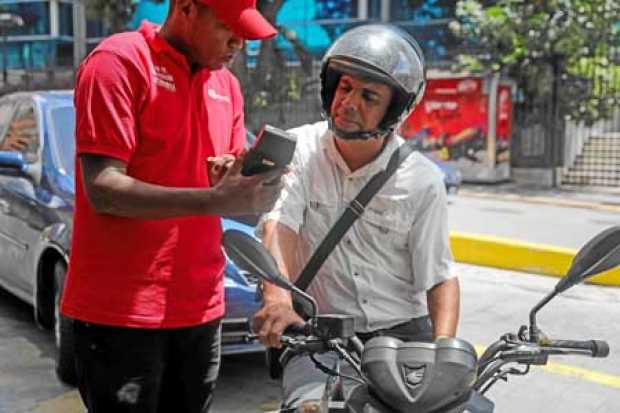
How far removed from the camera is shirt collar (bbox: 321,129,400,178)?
2312 mm

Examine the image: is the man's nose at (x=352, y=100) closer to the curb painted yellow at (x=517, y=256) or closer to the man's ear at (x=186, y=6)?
the man's ear at (x=186, y=6)

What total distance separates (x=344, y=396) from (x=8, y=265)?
4050 millimetres

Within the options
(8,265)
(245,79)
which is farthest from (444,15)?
(8,265)

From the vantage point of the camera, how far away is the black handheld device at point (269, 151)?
5.46ft

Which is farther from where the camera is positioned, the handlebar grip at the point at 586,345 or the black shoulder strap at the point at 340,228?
the black shoulder strap at the point at 340,228

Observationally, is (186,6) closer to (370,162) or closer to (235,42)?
(235,42)

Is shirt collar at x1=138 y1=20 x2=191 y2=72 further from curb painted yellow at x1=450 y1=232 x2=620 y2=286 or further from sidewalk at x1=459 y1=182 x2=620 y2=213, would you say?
sidewalk at x1=459 y1=182 x2=620 y2=213

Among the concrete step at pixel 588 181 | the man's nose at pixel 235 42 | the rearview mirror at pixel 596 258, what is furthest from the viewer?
the concrete step at pixel 588 181

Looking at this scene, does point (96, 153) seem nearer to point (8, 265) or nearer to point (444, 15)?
point (8, 265)

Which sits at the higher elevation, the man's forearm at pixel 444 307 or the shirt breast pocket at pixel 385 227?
the shirt breast pocket at pixel 385 227

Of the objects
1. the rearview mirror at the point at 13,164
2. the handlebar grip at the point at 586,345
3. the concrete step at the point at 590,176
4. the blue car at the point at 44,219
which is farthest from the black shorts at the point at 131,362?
the concrete step at the point at 590,176

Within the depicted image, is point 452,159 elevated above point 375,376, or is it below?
below

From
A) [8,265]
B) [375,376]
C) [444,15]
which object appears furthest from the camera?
[444,15]

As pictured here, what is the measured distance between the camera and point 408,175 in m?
2.29
